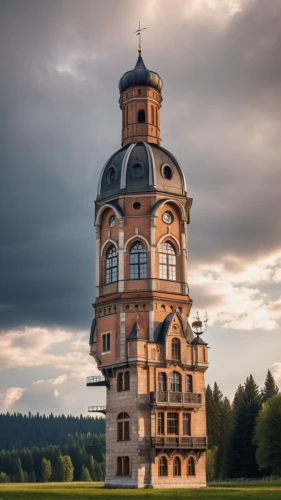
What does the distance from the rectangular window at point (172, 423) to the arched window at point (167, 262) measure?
13.5 metres

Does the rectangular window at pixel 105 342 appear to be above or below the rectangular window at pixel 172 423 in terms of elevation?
above

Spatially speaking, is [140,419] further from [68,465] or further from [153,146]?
[68,465]

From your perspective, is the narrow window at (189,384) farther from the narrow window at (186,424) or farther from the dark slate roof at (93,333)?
the dark slate roof at (93,333)

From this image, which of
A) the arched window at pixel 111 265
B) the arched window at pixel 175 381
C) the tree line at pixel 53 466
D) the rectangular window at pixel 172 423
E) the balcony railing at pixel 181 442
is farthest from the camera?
the tree line at pixel 53 466

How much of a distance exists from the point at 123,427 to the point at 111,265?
16.5 metres

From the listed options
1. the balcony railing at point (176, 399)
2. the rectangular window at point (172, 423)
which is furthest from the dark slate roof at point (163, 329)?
the rectangular window at point (172, 423)

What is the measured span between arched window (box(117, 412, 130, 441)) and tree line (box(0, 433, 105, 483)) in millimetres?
92363

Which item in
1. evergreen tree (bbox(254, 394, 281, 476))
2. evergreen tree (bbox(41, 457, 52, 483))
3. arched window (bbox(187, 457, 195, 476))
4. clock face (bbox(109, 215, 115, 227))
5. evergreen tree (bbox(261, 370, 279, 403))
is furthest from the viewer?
evergreen tree (bbox(41, 457, 52, 483))

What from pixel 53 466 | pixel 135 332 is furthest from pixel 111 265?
pixel 53 466

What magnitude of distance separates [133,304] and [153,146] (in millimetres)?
17670

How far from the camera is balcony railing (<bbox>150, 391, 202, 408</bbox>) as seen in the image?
223 ft

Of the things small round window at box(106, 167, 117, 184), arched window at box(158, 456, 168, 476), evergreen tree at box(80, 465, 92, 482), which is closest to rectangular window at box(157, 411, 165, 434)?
arched window at box(158, 456, 168, 476)

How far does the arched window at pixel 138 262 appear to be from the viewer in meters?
73.4

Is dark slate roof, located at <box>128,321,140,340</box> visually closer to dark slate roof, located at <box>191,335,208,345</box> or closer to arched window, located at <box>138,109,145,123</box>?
dark slate roof, located at <box>191,335,208,345</box>
